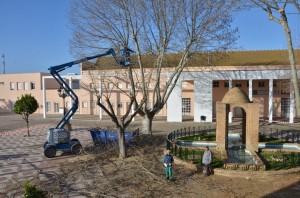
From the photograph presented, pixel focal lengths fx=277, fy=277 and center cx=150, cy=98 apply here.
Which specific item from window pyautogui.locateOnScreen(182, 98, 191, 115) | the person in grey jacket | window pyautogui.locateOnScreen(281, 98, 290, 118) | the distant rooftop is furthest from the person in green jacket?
window pyautogui.locateOnScreen(281, 98, 290, 118)

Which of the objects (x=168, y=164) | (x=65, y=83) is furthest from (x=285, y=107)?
(x=168, y=164)

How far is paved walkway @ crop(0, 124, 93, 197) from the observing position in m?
11.2

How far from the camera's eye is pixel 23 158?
14.1 metres

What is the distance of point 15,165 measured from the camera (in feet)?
Answer: 41.9

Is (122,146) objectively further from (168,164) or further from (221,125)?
(221,125)

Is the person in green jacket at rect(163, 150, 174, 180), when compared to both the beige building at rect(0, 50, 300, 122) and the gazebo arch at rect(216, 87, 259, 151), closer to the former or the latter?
the gazebo arch at rect(216, 87, 259, 151)

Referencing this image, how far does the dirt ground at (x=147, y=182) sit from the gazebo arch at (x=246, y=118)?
2960 mm

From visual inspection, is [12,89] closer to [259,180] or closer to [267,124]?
[267,124]

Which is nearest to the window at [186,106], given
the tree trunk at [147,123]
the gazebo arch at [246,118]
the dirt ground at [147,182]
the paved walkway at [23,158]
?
the paved walkway at [23,158]

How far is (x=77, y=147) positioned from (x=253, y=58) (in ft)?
76.3

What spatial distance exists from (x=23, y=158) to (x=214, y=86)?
22.3 metres

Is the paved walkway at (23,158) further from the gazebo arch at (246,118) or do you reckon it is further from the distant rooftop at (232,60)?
the gazebo arch at (246,118)

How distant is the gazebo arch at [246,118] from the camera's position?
1316 centimetres

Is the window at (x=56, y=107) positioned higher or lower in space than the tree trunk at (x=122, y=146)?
higher
